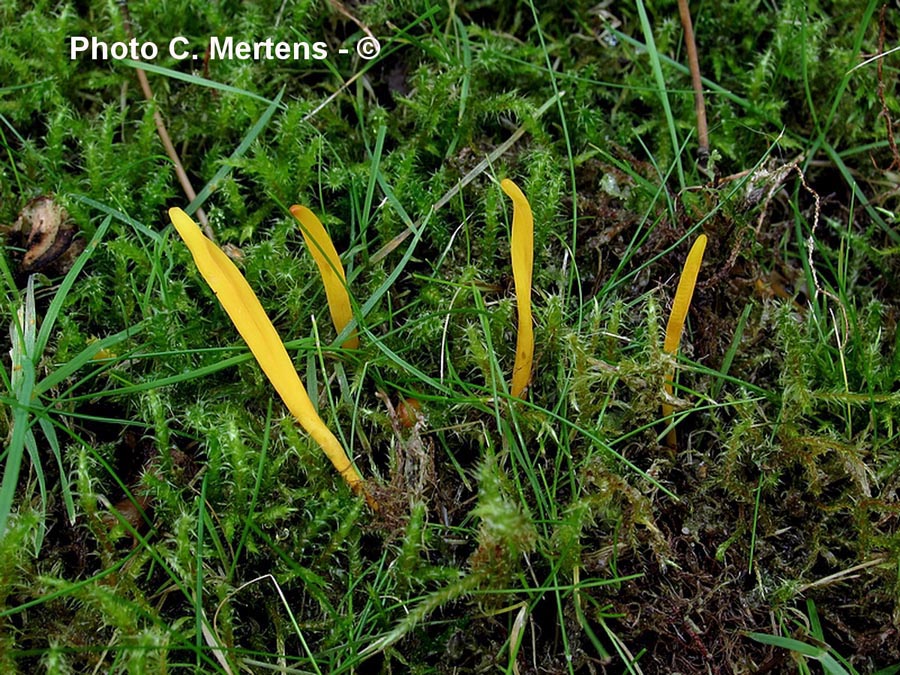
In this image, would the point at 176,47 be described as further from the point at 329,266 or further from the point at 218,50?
the point at 329,266

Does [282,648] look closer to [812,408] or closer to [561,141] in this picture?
[812,408]

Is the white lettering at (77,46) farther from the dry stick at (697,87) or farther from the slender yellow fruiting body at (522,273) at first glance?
the dry stick at (697,87)

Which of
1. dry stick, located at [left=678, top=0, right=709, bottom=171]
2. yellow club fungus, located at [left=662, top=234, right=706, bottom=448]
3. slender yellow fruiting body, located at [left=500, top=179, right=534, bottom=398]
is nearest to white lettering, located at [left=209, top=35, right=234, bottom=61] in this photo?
slender yellow fruiting body, located at [left=500, top=179, right=534, bottom=398]

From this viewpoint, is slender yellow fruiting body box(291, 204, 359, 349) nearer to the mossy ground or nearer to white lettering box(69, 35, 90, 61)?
the mossy ground

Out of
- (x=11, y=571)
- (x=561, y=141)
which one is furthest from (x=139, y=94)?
(x=11, y=571)

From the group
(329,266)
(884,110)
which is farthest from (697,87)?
(329,266)

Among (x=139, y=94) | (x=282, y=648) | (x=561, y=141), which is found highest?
(x=139, y=94)
